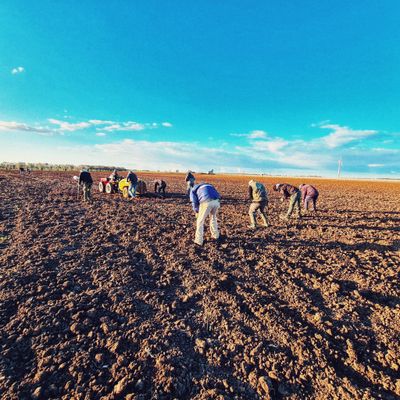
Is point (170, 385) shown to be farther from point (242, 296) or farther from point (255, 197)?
point (255, 197)

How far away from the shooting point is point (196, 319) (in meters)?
3.42

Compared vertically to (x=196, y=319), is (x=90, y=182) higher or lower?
higher

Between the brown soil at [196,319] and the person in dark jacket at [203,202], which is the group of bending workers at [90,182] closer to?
the brown soil at [196,319]

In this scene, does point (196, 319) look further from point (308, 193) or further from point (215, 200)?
point (308, 193)

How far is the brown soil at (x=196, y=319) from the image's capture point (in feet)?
8.02

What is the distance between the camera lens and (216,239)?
7.05m

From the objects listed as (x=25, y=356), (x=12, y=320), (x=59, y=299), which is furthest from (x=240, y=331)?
(x=12, y=320)

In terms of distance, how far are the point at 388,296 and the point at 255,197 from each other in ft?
14.8

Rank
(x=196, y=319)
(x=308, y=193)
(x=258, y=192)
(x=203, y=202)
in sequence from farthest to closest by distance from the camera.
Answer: (x=308, y=193) < (x=258, y=192) < (x=203, y=202) < (x=196, y=319)

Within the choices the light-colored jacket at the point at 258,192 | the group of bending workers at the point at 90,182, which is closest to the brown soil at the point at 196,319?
the light-colored jacket at the point at 258,192

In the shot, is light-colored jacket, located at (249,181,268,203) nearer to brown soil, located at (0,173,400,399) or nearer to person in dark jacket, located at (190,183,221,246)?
brown soil, located at (0,173,400,399)

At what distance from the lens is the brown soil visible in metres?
2.44

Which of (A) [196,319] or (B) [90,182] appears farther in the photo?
(B) [90,182]

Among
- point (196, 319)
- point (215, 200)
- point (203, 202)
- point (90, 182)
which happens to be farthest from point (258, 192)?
point (90, 182)
